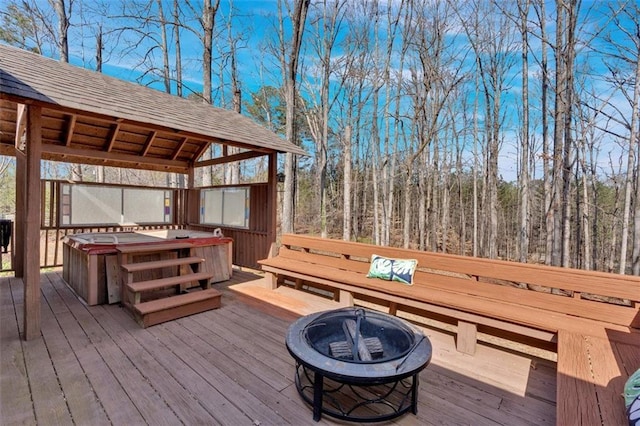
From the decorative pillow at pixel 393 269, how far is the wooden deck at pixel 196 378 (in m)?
0.66

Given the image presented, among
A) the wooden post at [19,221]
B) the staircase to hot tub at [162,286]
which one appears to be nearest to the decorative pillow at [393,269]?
the staircase to hot tub at [162,286]

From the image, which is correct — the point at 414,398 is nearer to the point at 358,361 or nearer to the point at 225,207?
the point at 358,361

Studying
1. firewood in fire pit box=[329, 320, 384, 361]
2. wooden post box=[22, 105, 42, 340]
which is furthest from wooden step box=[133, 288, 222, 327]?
firewood in fire pit box=[329, 320, 384, 361]

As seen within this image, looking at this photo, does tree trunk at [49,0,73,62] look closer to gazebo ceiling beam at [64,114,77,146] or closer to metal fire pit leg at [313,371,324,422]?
gazebo ceiling beam at [64,114,77,146]

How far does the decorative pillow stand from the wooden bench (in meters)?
0.09

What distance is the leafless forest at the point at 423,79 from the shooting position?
6.20 metres

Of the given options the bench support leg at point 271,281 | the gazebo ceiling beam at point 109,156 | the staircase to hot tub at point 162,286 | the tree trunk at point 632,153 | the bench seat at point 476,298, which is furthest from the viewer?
the tree trunk at point 632,153

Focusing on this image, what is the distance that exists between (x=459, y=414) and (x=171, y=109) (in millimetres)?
5221

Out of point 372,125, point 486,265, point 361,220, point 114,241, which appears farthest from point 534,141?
point 114,241

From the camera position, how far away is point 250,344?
276 cm

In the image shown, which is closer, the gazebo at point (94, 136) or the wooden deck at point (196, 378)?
the wooden deck at point (196, 378)

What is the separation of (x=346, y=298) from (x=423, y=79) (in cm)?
719

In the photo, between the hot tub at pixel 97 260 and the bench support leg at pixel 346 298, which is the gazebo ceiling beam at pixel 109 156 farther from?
the bench support leg at pixel 346 298

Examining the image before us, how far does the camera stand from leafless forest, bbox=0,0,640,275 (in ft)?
20.3
